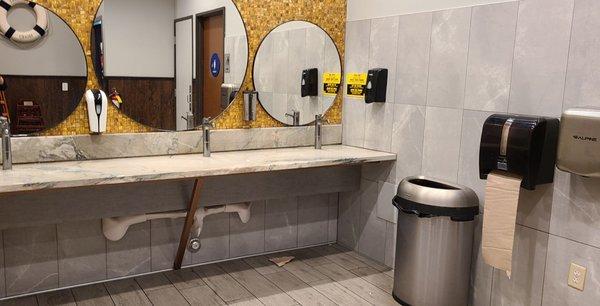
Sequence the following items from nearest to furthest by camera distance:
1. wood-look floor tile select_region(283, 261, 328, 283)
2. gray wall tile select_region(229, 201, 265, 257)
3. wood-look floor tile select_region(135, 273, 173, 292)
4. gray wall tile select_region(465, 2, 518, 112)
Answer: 1. gray wall tile select_region(465, 2, 518, 112)
2. wood-look floor tile select_region(135, 273, 173, 292)
3. wood-look floor tile select_region(283, 261, 328, 283)
4. gray wall tile select_region(229, 201, 265, 257)

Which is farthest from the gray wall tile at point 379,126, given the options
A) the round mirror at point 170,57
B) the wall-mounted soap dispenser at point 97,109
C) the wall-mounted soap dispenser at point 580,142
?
the wall-mounted soap dispenser at point 97,109

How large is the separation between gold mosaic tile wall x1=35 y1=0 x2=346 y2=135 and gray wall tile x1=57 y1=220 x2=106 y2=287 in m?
0.60

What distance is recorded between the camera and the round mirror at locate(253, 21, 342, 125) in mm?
3555

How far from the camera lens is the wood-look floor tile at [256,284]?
3.04 meters

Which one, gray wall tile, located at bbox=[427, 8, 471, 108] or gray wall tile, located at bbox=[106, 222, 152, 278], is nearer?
gray wall tile, located at bbox=[427, 8, 471, 108]

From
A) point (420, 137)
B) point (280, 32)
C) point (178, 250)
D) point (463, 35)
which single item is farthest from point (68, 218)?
point (463, 35)

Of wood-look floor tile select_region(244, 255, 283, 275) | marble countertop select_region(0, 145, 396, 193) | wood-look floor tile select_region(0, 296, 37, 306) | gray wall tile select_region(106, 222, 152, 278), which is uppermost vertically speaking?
marble countertop select_region(0, 145, 396, 193)

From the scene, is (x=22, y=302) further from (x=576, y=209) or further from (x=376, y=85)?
(x=576, y=209)

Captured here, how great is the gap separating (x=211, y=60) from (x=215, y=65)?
42 mm

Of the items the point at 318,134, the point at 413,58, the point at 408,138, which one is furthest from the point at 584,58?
the point at 318,134

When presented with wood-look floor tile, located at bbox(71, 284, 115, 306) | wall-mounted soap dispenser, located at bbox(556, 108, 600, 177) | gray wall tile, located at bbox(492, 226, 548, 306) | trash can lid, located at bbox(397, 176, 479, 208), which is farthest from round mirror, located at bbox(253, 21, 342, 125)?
wall-mounted soap dispenser, located at bbox(556, 108, 600, 177)

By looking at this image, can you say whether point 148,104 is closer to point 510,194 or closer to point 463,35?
point 463,35

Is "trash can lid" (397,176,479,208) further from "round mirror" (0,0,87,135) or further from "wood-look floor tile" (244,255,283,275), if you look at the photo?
"round mirror" (0,0,87,135)

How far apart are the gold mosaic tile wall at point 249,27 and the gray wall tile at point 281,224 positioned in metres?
0.62
